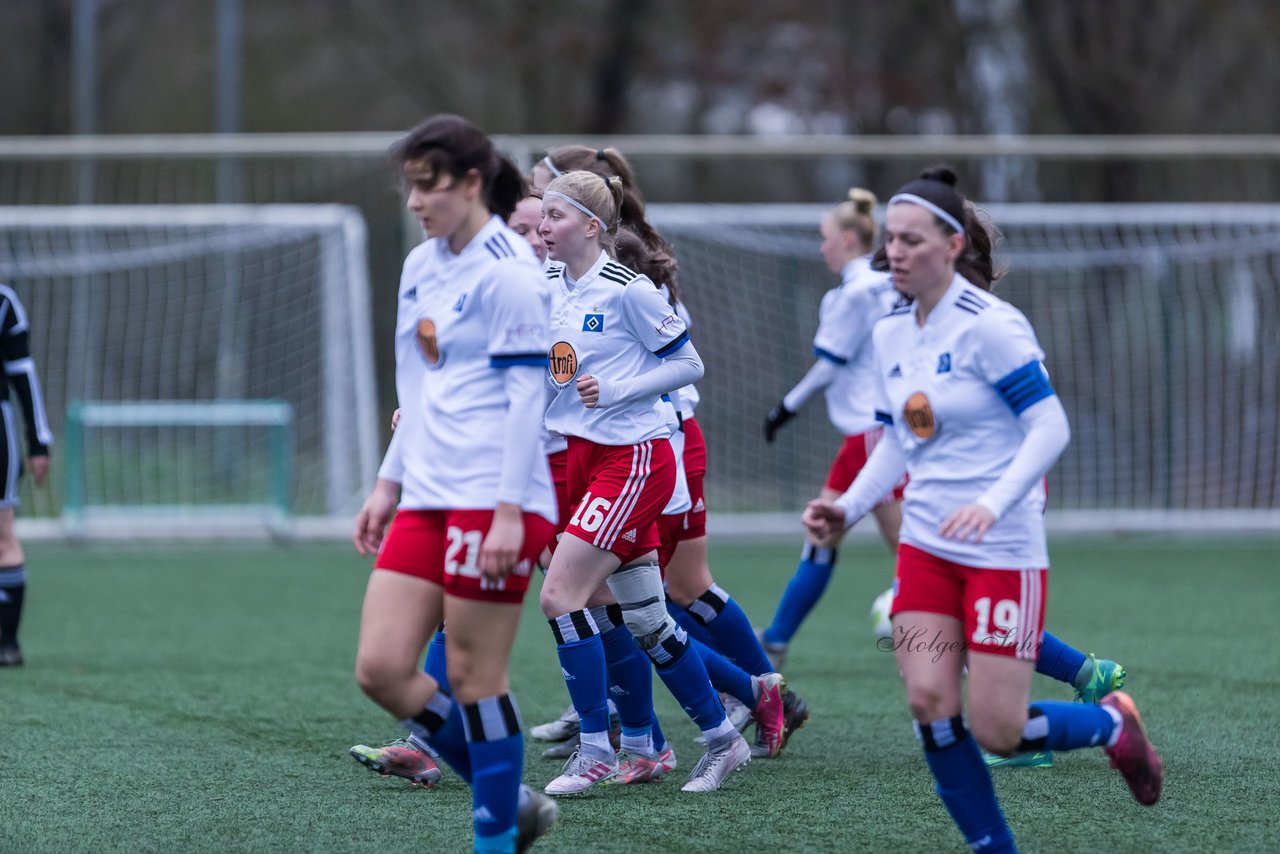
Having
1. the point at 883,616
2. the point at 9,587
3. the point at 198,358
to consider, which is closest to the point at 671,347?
the point at 883,616

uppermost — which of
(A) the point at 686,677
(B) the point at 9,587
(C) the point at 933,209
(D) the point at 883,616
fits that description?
(C) the point at 933,209

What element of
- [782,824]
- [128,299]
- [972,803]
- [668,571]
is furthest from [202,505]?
[972,803]

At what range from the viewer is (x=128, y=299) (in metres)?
14.5

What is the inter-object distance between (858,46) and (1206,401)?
8.57 meters

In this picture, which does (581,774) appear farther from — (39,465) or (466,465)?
(39,465)

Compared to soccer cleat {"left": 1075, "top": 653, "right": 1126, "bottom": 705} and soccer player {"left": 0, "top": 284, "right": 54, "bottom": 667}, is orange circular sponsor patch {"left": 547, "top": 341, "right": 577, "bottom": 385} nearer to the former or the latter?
soccer cleat {"left": 1075, "top": 653, "right": 1126, "bottom": 705}

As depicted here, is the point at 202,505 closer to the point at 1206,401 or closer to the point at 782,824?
the point at 1206,401

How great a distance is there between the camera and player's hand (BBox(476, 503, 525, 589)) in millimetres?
3557

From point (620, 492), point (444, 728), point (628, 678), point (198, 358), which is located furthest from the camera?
point (198, 358)

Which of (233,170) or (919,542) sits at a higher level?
(233,170)

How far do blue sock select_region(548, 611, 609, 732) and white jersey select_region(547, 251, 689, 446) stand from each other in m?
0.56

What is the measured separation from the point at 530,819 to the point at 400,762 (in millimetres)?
1168

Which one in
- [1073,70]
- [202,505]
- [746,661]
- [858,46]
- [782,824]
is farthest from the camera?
[858,46]

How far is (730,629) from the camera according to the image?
5.66 metres
